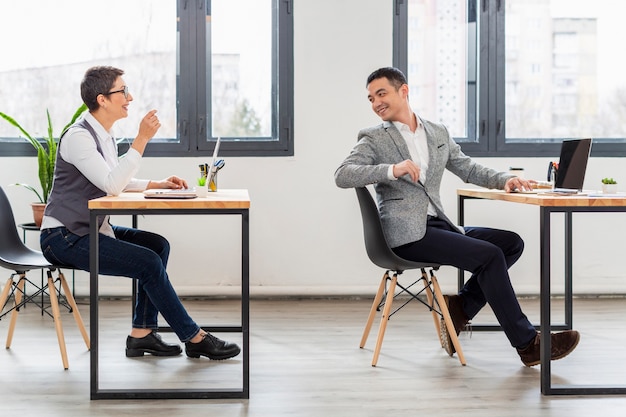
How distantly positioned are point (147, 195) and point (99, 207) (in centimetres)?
22

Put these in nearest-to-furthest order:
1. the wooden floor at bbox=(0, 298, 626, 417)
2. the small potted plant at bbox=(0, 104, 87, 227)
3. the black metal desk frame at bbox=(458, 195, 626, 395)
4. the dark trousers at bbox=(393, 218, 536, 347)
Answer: the wooden floor at bbox=(0, 298, 626, 417) < the black metal desk frame at bbox=(458, 195, 626, 395) < the dark trousers at bbox=(393, 218, 536, 347) < the small potted plant at bbox=(0, 104, 87, 227)

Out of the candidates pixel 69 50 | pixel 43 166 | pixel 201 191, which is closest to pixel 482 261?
pixel 201 191

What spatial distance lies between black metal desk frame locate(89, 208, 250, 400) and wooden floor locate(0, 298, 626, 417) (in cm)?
4

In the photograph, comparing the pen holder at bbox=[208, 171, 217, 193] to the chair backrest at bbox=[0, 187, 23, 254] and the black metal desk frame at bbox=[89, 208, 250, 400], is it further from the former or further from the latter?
the chair backrest at bbox=[0, 187, 23, 254]

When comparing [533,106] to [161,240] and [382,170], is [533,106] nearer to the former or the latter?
[382,170]

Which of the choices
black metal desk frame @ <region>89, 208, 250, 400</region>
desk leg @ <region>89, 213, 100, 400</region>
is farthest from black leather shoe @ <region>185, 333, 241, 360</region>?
desk leg @ <region>89, 213, 100, 400</region>

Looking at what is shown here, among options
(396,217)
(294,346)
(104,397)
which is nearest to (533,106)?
(396,217)

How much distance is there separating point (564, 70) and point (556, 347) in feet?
8.22

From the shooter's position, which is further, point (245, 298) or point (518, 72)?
point (518, 72)

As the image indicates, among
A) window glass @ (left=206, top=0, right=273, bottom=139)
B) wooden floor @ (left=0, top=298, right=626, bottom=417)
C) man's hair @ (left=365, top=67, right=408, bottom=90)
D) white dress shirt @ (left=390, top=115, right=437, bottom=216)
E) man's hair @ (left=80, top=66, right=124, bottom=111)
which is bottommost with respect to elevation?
wooden floor @ (left=0, top=298, right=626, bottom=417)

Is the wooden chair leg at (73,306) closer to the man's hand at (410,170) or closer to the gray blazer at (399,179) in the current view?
the gray blazer at (399,179)

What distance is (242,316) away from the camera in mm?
2504

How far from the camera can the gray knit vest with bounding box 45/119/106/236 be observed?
110 inches

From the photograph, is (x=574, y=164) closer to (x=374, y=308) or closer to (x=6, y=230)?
(x=374, y=308)
